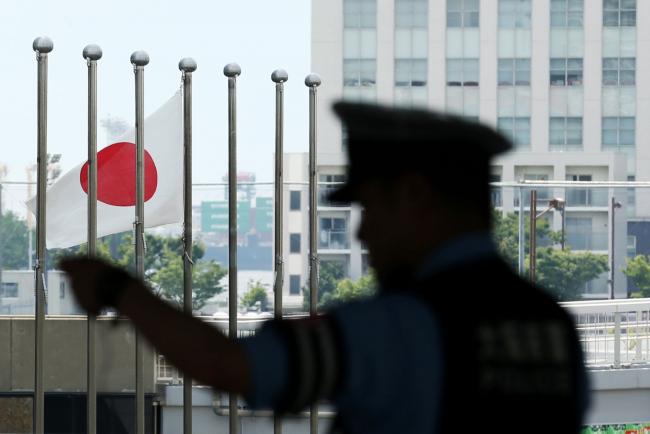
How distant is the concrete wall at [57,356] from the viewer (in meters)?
12.9

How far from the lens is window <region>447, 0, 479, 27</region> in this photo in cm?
5019

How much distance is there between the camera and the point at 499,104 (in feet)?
165

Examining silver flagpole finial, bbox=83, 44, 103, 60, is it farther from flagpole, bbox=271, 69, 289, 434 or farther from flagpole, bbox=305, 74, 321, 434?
flagpole, bbox=305, 74, 321, 434

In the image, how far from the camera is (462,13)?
50.5 meters

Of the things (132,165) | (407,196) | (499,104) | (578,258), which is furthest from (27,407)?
(499,104)

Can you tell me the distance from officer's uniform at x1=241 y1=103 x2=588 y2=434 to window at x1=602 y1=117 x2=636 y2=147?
49.1 metres

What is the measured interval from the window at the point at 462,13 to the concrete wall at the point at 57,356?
38.0 metres

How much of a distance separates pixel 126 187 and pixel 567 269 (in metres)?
35.4

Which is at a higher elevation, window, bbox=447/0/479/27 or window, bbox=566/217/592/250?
window, bbox=447/0/479/27

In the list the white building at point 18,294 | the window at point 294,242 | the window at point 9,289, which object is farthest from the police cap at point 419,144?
the window at point 9,289

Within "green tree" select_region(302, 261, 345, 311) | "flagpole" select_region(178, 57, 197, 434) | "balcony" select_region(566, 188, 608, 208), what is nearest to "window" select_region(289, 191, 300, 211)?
"green tree" select_region(302, 261, 345, 311)

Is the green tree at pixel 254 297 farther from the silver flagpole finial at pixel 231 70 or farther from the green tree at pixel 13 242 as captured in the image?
the silver flagpole finial at pixel 231 70

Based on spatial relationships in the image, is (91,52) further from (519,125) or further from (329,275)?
(519,125)

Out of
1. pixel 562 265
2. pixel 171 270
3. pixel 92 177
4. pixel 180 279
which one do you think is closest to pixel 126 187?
pixel 92 177
